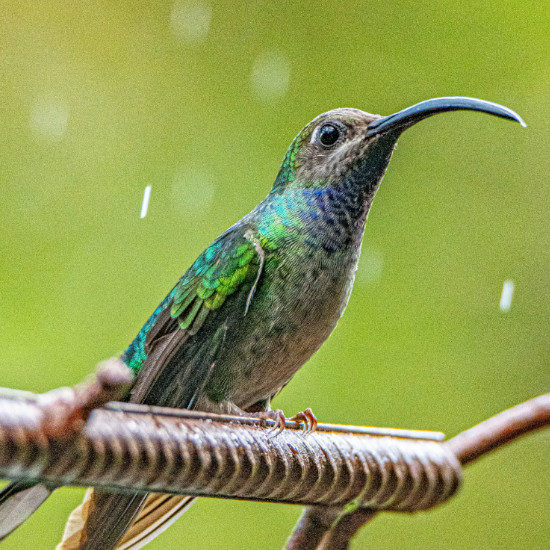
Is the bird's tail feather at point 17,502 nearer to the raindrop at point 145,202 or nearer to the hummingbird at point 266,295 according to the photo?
the hummingbird at point 266,295

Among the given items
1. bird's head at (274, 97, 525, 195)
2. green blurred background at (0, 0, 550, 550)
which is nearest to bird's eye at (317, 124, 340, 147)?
bird's head at (274, 97, 525, 195)

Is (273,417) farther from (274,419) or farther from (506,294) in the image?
(506,294)

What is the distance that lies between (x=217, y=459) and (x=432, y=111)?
913 mm

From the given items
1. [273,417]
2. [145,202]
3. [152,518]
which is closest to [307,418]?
[273,417]

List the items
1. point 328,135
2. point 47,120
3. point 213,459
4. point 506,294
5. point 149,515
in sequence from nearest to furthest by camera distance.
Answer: point 213,459
point 149,515
point 328,135
point 47,120
point 506,294

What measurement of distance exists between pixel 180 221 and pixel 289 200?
3.38 ft

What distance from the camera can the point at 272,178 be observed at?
8.91 feet

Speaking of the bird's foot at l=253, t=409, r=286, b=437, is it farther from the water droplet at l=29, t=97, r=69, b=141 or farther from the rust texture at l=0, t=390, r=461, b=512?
the water droplet at l=29, t=97, r=69, b=141

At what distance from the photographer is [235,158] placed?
9.14 ft

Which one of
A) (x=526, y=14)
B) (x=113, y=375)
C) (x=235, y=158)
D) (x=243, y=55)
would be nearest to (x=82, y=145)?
(x=235, y=158)

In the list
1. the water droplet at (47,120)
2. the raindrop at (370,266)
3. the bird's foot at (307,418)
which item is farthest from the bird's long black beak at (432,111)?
the water droplet at (47,120)

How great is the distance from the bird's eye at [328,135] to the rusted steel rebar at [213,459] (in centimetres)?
81

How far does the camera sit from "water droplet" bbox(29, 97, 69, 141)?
2695 mm

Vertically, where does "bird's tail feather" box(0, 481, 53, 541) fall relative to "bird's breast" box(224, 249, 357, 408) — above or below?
below
